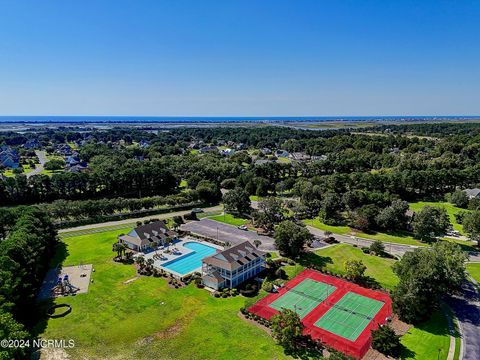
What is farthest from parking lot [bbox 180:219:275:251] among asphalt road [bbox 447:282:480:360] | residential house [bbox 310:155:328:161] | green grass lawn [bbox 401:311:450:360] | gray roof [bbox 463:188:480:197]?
residential house [bbox 310:155:328:161]

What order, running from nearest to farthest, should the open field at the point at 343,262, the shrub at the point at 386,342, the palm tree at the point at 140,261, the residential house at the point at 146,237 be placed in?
the shrub at the point at 386,342 → the open field at the point at 343,262 → the palm tree at the point at 140,261 → the residential house at the point at 146,237

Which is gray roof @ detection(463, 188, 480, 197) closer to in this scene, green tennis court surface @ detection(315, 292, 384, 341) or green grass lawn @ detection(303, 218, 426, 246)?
green grass lawn @ detection(303, 218, 426, 246)

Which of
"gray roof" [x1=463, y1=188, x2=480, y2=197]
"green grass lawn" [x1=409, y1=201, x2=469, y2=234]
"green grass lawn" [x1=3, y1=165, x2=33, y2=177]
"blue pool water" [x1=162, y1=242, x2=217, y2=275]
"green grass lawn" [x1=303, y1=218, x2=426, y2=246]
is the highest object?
"green grass lawn" [x1=3, y1=165, x2=33, y2=177]

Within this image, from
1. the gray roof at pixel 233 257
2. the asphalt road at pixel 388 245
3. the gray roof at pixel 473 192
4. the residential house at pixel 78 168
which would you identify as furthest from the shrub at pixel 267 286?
the residential house at pixel 78 168

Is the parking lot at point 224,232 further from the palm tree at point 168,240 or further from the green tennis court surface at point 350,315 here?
the green tennis court surface at point 350,315

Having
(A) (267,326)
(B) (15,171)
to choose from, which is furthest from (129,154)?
(A) (267,326)

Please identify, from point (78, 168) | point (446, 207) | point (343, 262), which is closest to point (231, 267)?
point (343, 262)
